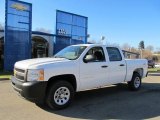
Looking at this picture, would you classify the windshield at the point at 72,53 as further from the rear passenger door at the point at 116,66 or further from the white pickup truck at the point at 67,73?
the rear passenger door at the point at 116,66

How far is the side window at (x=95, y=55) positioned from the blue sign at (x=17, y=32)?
15386mm

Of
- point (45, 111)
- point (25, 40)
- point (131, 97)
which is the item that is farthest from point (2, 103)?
point (25, 40)

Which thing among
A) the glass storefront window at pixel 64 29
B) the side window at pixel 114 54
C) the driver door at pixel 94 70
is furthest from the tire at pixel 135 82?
the glass storefront window at pixel 64 29

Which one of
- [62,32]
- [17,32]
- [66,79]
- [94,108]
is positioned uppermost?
[62,32]

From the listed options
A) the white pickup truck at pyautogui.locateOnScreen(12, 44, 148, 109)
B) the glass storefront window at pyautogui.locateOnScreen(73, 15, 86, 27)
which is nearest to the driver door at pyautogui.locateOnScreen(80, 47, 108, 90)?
the white pickup truck at pyautogui.locateOnScreen(12, 44, 148, 109)

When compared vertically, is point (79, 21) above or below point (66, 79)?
above

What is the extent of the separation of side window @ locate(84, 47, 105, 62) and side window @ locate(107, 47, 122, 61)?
1.30ft

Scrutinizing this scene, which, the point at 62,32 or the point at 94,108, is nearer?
the point at 94,108

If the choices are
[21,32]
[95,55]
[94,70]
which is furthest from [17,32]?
[94,70]

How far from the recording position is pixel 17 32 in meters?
24.5

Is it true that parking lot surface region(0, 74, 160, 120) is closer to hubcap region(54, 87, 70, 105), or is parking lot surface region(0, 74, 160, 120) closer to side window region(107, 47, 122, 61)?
hubcap region(54, 87, 70, 105)

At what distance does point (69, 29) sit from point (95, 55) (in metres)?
20.6

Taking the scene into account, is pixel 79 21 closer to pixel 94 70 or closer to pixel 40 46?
pixel 40 46

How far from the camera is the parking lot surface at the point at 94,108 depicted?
24.4 ft
